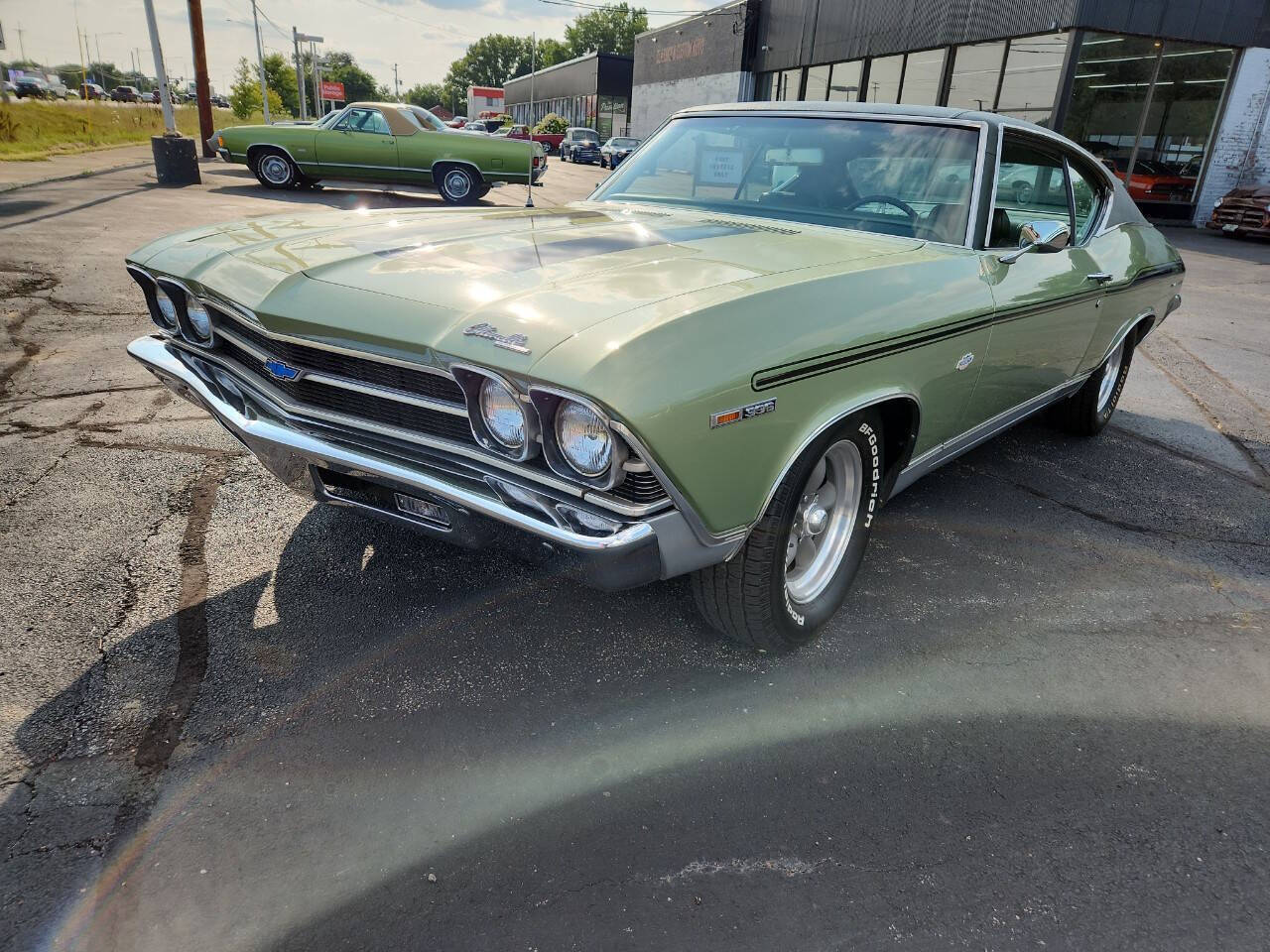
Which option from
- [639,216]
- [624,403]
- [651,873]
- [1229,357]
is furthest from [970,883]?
[1229,357]

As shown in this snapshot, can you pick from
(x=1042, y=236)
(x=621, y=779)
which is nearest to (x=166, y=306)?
(x=621, y=779)

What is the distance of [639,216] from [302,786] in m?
2.33

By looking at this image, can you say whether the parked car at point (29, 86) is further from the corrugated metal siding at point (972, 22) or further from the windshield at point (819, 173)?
the windshield at point (819, 173)

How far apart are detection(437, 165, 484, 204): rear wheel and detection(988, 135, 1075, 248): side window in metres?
11.4

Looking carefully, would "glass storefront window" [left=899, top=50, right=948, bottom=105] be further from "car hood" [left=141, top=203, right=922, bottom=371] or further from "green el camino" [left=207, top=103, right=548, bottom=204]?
"car hood" [left=141, top=203, right=922, bottom=371]

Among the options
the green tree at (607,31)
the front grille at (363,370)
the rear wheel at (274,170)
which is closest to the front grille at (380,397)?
the front grille at (363,370)

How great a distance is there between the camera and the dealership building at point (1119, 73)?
672 inches

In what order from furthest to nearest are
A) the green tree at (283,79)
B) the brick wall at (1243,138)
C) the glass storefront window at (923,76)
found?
1. the green tree at (283,79)
2. the glass storefront window at (923,76)
3. the brick wall at (1243,138)

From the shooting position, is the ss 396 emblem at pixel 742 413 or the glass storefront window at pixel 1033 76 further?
the glass storefront window at pixel 1033 76

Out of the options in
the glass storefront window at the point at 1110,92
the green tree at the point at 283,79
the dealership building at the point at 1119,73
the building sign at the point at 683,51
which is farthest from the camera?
the green tree at the point at 283,79

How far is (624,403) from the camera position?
66.7 inches

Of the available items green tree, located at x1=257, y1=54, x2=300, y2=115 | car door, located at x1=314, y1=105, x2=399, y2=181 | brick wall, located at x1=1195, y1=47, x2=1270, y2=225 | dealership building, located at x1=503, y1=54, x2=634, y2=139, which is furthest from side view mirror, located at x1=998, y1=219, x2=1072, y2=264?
green tree, located at x1=257, y1=54, x2=300, y2=115

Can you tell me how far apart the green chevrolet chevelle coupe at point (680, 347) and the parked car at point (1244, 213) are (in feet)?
52.0

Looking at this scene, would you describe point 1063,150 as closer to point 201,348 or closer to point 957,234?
point 957,234
